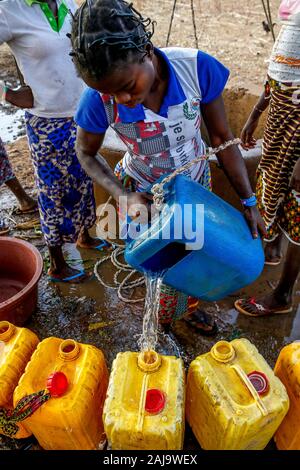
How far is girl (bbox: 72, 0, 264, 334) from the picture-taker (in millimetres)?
1186

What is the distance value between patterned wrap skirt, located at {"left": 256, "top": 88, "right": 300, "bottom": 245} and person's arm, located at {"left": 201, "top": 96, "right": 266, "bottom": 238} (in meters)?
0.42

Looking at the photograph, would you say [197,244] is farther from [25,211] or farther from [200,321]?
[25,211]

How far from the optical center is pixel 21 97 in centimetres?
216

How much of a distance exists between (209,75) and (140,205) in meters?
0.59

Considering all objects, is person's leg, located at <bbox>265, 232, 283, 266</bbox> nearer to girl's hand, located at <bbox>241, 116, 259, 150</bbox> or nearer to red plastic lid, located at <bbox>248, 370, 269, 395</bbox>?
girl's hand, located at <bbox>241, 116, 259, 150</bbox>

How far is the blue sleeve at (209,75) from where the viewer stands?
1.53 meters

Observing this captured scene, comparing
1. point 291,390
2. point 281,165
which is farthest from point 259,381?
point 281,165

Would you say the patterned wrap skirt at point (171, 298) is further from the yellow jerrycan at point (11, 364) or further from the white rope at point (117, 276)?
the yellow jerrycan at point (11, 364)

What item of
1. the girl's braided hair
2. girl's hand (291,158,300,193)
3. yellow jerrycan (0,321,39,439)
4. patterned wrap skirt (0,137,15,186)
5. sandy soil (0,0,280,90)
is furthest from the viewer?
sandy soil (0,0,280,90)

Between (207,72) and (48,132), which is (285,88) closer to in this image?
(207,72)

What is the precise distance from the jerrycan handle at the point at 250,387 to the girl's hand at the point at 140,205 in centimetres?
65

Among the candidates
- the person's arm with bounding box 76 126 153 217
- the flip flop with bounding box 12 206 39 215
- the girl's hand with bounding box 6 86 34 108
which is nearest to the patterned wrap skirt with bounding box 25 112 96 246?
the girl's hand with bounding box 6 86 34 108
